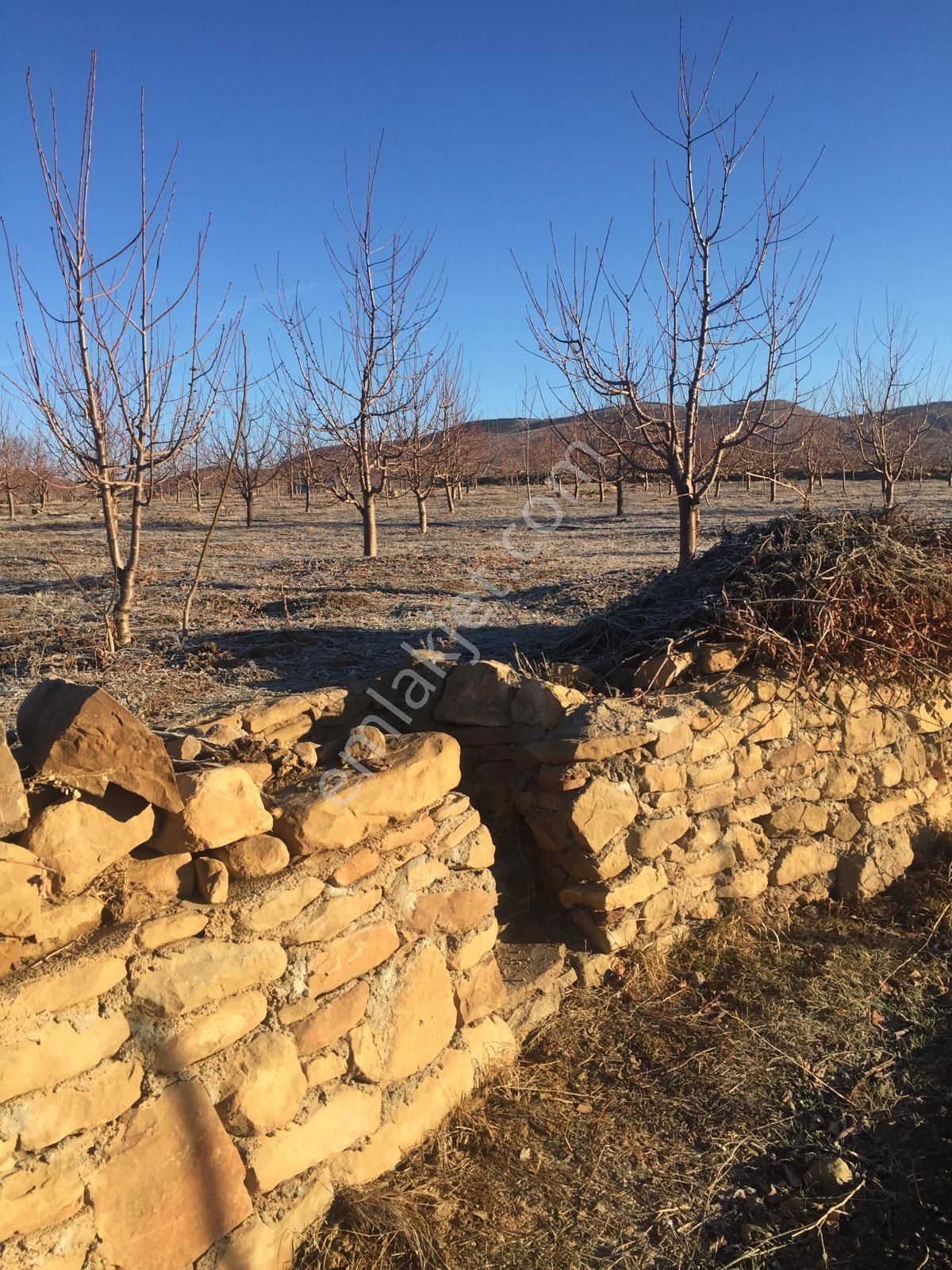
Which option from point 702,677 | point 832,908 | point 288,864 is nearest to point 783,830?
point 832,908

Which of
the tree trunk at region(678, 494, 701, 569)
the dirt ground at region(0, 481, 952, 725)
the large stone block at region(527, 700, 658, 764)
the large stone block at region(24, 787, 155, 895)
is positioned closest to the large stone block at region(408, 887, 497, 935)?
the large stone block at region(527, 700, 658, 764)

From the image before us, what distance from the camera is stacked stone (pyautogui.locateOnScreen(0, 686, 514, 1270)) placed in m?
1.63

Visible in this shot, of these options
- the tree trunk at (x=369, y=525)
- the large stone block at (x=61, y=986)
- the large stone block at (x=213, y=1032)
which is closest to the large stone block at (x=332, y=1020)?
the large stone block at (x=213, y=1032)

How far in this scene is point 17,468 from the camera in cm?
3161

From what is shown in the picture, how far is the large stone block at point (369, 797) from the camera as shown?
222 centimetres

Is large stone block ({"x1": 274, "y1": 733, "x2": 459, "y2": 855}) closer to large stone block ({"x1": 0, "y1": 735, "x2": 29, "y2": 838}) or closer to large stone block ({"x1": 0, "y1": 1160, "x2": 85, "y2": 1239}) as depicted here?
large stone block ({"x1": 0, "y1": 735, "x2": 29, "y2": 838})

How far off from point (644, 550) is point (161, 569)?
27.3ft

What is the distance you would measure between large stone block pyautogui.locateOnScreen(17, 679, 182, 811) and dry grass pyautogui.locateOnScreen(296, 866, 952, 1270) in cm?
120

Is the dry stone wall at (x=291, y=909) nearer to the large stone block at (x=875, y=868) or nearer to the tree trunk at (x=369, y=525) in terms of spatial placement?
the large stone block at (x=875, y=868)

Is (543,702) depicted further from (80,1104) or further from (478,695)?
(80,1104)

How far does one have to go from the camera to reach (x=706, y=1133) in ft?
8.08

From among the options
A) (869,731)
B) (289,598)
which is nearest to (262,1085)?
(869,731)

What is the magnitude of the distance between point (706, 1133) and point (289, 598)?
7.72 metres

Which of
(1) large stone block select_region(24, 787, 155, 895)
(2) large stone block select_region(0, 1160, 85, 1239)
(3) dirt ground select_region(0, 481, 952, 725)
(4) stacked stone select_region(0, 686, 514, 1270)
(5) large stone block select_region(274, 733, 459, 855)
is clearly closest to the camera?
(2) large stone block select_region(0, 1160, 85, 1239)
